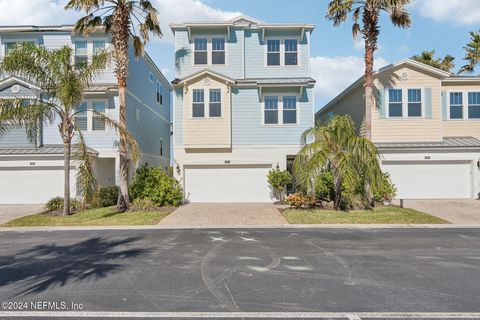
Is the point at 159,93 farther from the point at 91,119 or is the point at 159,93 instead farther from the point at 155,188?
the point at 155,188

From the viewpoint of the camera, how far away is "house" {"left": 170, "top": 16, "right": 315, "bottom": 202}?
59.5 feet

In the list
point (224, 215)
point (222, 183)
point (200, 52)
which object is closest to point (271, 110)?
point (222, 183)

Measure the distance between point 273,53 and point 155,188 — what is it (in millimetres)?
10715

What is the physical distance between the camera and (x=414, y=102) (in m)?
18.7

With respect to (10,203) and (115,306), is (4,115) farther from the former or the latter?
(115,306)

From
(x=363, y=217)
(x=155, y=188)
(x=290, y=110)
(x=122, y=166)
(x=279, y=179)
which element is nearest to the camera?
(x=363, y=217)

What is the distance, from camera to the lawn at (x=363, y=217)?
1223 centimetres

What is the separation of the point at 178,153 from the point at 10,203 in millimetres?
9707

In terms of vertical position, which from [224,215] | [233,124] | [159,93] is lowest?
[224,215]

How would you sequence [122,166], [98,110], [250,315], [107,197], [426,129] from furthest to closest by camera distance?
[426,129] → [98,110] → [107,197] → [122,166] → [250,315]

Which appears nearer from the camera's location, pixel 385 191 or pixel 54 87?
pixel 54 87

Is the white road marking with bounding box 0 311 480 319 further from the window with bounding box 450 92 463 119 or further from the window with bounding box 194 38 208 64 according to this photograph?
the window with bounding box 450 92 463 119

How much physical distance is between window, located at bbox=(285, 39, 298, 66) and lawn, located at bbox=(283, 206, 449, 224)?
31.8 feet

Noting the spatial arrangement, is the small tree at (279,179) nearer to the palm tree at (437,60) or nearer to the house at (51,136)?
the house at (51,136)
